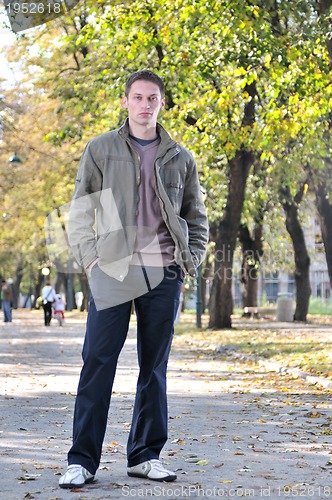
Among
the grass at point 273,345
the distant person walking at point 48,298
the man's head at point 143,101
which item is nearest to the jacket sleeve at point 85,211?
the man's head at point 143,101

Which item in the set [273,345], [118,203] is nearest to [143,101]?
[118,203]

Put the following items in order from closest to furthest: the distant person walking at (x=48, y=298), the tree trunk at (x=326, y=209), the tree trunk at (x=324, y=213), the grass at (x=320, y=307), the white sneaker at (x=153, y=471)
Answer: the white sneaker at (x=153, y=471) < the tree trunk at (x=326, y=209) < the tree trunk at (x=324, y=213) < the distant person walking at (x=48, y=298) < the grass at (x=320, y=307)

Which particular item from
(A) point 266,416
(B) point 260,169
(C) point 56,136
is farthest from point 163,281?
(B) point 260,169

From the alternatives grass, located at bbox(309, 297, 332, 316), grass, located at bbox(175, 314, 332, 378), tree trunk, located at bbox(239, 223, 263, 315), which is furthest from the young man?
grass, located at bbox(309, 297, 332, 316)

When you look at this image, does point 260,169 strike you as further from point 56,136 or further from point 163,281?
point 163,281

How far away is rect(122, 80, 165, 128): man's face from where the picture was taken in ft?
20.5

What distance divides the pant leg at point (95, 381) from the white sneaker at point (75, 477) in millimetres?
28

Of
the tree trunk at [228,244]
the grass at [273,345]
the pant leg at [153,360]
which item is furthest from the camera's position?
the tree trunk at [228,244]

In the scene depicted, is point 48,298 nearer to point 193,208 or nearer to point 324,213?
point 324,213

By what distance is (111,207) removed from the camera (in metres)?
6.15

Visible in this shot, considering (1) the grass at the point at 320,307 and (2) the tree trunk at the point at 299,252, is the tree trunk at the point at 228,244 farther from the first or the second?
(1) the grass at the point at 320,307

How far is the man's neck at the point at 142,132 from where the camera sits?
20.7 feet

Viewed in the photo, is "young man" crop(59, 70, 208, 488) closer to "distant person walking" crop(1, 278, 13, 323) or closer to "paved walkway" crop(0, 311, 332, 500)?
"paved walkway" crop(0, 311, 332, 500)

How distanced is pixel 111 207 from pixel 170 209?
0.32 metres
